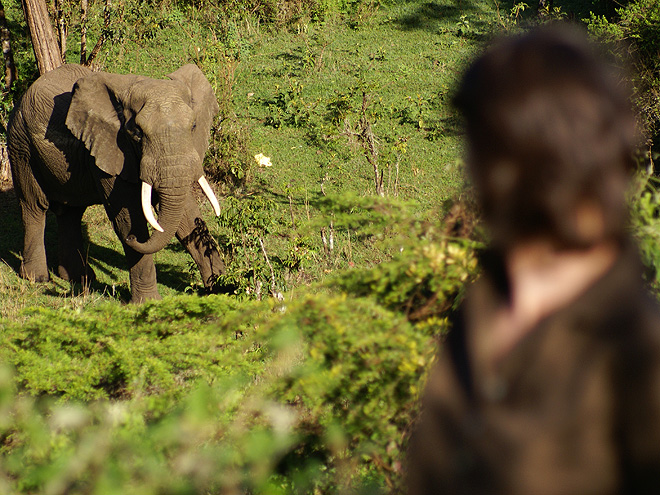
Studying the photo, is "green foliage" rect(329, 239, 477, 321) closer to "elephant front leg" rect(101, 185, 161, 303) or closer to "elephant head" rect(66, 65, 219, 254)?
"elephant head" rect(66, 65, 219, 254)

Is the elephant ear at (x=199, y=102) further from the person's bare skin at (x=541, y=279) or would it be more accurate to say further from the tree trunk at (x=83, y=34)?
the person's bare skin at (x=541, y=279)

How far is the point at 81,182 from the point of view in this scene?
718cm

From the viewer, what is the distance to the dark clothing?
97 cm

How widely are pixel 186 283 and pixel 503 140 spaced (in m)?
7.00

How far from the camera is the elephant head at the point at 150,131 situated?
580 cm

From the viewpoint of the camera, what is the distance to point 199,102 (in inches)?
255

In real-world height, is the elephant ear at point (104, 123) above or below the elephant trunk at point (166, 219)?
above

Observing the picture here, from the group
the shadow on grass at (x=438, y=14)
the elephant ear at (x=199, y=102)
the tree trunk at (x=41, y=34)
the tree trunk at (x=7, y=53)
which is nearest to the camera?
the elephant ear at (x=199, y=102)

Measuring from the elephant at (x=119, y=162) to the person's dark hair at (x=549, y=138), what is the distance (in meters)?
5.04

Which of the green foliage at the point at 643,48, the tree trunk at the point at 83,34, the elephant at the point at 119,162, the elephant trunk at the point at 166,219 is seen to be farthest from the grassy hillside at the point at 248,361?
the green foliage at the point at 643,48

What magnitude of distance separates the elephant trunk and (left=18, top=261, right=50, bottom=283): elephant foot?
203 centimetres

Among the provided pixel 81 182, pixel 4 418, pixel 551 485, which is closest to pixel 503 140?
pixel 551 485

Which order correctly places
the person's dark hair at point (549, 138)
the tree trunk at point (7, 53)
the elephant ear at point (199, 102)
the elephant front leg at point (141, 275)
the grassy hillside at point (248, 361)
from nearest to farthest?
1. the person's dark hair at point (549, 138)
2. the grassy hillside at point (248, 361)
3. the elephant ear at point (199, 102)
4. the elephant front leg at point (141, 275)
5. the tree trunk at point (7, 53)

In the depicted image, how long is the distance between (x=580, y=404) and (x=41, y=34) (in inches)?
360
